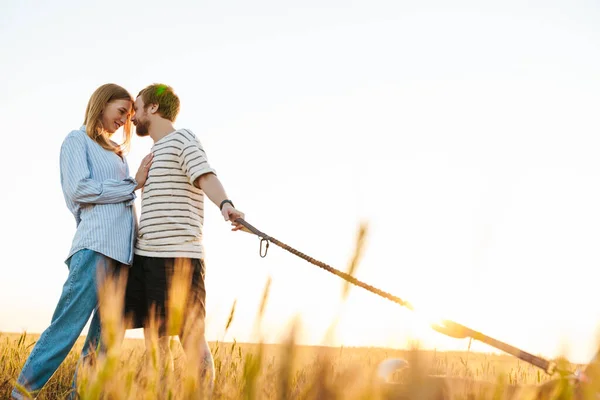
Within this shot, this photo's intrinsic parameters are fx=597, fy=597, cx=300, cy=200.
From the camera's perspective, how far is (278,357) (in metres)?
0.89


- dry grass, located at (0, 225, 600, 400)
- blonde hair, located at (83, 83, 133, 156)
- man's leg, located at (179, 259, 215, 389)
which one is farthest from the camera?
blonde hair, located at (83, 83, 133, 156)

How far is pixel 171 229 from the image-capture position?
10.7 feet

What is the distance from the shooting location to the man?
3.21m

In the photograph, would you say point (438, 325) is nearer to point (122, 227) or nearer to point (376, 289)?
point (376, 289)

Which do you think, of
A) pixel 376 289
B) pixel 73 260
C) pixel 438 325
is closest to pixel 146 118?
pixel 73 260

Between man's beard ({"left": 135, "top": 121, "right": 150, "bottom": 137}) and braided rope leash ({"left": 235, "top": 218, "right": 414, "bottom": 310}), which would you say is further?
man's beard ({"left": 135, "top": 121, "right": 150, "bottom": 137})

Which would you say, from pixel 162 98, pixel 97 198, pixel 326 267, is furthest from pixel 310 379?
pixel 162 98

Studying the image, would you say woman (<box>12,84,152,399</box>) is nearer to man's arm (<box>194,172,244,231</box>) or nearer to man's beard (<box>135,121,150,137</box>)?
man's beard (<box>135,121,150,137</box>)

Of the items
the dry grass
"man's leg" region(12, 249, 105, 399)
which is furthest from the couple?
the dry grass

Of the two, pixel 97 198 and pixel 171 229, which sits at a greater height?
pixel 97 198

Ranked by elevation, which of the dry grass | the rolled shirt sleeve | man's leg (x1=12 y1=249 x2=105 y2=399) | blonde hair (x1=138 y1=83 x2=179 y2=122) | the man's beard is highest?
blonde hair (x1=138 y1=83 x2=179 y2=122)

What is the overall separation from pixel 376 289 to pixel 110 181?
1968 millimetres

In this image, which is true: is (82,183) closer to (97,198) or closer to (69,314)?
(97,198)

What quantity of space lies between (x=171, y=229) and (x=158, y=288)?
1.07ft
